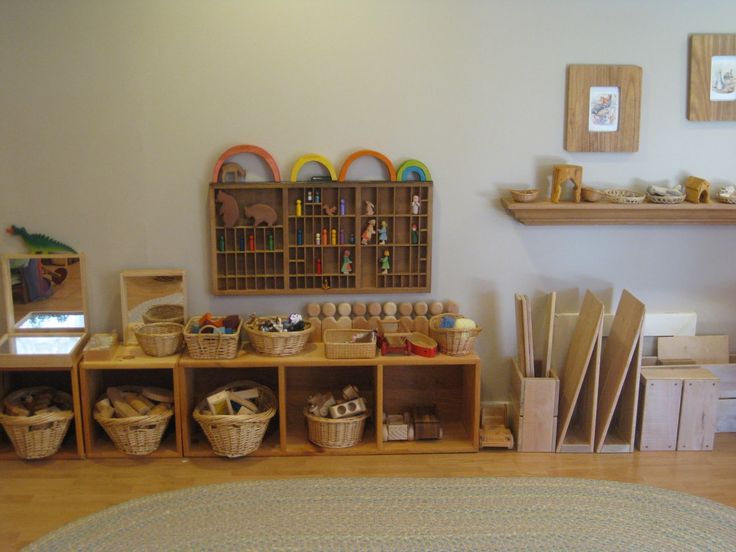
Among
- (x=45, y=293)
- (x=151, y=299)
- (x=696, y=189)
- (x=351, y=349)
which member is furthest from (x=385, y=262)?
(x=45, y=293)

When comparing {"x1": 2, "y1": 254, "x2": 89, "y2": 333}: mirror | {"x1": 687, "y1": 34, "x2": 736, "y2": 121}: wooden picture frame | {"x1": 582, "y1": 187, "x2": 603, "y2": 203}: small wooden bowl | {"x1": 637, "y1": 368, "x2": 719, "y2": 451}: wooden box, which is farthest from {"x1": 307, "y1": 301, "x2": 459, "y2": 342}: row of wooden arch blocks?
{"x1": 687, "y1": 34, "x2": 736, "y2": 121}: wooden picture frame

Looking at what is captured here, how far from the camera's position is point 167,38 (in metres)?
3.46

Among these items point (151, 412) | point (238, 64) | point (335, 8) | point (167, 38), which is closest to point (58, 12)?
point (167, 38)

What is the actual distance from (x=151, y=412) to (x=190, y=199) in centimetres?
98

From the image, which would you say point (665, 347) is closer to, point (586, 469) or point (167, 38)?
point (586, 469)

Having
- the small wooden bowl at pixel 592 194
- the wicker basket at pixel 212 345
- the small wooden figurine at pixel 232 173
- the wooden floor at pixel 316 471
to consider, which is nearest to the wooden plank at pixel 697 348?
the wooden floor at pixel 316 471

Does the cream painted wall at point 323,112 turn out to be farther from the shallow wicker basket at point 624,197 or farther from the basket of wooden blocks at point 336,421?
the basket of wooden blocks at point 336,421

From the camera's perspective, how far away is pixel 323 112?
3.55 m

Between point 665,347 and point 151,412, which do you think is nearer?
point 151,412

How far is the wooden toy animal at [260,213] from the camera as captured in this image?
358cm

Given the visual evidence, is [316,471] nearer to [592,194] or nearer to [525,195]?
[525,195]

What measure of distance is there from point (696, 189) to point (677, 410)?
3.32ft

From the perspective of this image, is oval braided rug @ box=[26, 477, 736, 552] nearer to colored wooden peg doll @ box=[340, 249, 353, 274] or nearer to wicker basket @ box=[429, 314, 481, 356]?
wicker basket @ box=[429, 314, 481, 356]

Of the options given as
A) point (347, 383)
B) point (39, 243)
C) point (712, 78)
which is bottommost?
point (347, 383)
